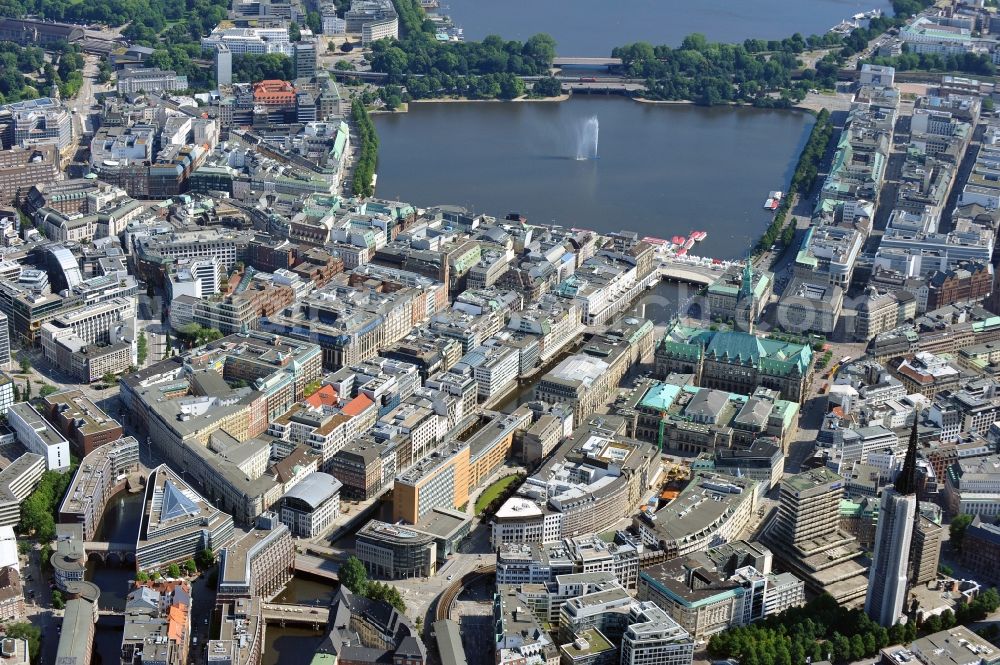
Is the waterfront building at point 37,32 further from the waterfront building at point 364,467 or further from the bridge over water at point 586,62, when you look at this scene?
the waterfront building at point 364,467

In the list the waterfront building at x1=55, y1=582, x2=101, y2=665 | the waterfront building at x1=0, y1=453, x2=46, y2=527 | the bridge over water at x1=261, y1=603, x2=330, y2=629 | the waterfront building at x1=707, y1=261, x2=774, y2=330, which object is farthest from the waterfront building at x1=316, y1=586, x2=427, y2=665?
the waterfront building at x1=707, y1=261, x2=774, y2=330

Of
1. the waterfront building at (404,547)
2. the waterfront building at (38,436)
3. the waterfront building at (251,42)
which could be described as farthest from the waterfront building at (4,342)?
the waterfront building at (251,42)

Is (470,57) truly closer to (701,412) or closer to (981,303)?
(981,303)

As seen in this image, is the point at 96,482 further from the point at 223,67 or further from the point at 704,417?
the point at 223,67

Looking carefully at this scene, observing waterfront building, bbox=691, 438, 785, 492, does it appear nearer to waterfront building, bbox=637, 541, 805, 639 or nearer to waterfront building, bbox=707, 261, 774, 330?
waterfront building, bbox=637, 541, 805, 639

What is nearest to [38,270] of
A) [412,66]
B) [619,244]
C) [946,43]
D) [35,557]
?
[35,557]
